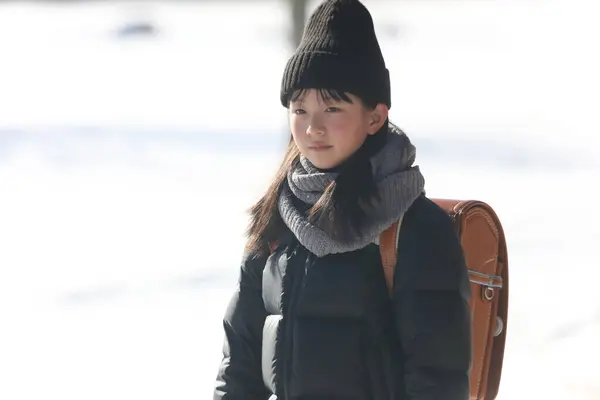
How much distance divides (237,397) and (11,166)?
7.34 m

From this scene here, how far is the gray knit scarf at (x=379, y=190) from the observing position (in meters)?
1.97

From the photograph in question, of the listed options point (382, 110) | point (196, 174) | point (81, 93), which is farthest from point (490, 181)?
point (382, 110)

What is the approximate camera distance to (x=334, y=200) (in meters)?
2.01

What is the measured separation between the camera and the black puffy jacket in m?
1.92

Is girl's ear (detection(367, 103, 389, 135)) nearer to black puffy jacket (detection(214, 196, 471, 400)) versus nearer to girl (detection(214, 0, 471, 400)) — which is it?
girl (detection(214, 0, 471, 400))

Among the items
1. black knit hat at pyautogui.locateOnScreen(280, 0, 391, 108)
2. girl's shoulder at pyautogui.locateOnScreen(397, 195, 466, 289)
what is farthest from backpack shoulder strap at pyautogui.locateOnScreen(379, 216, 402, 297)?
black knit hat at pyautogui.locateOnScreen(280, 0, 391, 108)

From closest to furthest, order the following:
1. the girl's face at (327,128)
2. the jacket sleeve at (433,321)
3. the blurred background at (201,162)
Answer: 1. the jacket sleeve at (433,321)
2. the girl's face at (327,128)
3. the blurred background at (201,162)

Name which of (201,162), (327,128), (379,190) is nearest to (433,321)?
(379,190)

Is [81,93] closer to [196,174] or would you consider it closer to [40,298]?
[196,174]

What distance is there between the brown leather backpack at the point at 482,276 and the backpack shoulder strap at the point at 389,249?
23 centimetres

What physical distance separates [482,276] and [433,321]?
1.05 feet

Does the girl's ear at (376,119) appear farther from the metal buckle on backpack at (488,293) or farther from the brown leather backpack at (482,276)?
the metal buckle on backpack at (488,293)

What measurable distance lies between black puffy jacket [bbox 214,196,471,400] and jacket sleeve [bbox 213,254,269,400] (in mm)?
102

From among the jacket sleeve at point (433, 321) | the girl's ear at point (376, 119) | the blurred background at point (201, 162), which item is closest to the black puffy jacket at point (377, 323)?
the jacket sleeve at point (433, 321)
